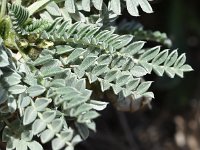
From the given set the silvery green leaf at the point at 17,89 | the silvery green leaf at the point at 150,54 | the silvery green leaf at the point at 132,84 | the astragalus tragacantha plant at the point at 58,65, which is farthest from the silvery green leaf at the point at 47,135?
the silvery green leaf at the point at 150,54

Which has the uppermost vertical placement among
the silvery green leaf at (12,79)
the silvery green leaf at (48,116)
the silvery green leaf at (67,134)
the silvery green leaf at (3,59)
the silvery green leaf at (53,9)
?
the silvery green leaf at (53,9)

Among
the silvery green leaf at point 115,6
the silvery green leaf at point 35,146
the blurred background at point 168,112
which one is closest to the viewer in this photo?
the silvery green leaf at point 35,146

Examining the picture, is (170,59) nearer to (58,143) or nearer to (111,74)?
(111,74)

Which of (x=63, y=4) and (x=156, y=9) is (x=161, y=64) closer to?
(x=63, y=4)

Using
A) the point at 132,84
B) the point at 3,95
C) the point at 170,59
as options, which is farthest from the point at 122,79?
the point at 3,95

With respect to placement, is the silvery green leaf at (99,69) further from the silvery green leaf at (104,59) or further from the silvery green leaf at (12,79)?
the silvery green leaf at (12,79)
